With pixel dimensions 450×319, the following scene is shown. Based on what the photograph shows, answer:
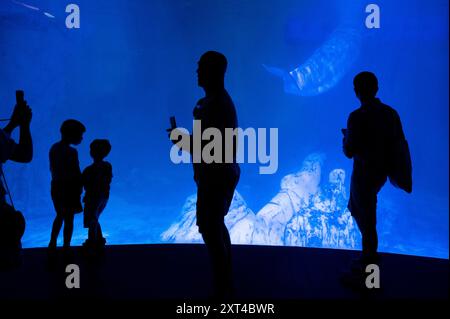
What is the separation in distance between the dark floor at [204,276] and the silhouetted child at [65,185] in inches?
16.4

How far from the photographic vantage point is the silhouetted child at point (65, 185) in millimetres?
3170

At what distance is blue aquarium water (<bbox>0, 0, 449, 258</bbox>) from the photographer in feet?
93.3

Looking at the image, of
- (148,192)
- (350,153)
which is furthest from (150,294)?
(148,192)

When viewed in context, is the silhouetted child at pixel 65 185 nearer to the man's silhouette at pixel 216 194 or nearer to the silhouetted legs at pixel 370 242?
the man's silhouette at pixel 216 194

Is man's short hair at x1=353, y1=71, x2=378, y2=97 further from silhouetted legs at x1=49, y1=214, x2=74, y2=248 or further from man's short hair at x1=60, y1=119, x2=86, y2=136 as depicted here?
silhouetted legs at x1=49, y1=214, x2=74, y2=248

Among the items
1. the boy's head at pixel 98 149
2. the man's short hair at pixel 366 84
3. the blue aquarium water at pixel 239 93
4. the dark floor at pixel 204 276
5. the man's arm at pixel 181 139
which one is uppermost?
the blue aquarium water at pixel 239 93

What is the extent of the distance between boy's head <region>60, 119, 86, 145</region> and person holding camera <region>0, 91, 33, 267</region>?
168 cm

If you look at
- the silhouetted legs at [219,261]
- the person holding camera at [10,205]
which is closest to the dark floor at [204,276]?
the silhouetted legs at [219,261]

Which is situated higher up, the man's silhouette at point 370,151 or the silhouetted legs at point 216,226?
the man's silhouette at point 370,151

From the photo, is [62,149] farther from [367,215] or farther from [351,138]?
[367,215]

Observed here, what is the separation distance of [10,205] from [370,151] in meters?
2.65

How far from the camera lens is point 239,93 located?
40.1m

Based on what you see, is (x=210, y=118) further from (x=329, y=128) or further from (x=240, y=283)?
(x=329, y=128)

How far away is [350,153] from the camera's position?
2732mm
